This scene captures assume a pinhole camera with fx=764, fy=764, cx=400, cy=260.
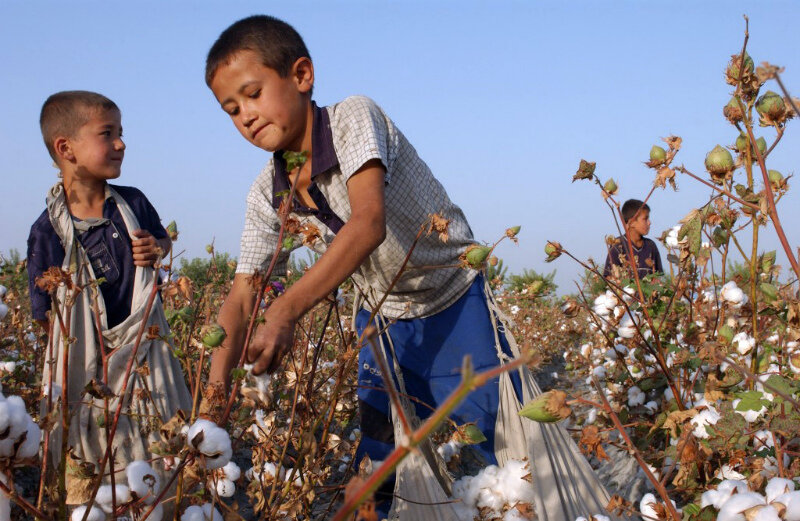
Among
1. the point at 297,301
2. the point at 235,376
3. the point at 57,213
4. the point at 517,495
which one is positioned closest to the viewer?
the point at 235,376

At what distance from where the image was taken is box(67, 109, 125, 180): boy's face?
8.76 feet

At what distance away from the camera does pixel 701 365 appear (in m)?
2.39

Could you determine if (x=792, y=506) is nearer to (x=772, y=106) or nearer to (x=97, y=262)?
(x=772, y=106)

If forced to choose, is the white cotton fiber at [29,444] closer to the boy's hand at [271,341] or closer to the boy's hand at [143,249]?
the boy's hand at [271,341]

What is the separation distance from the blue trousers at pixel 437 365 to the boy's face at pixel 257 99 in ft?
2.26

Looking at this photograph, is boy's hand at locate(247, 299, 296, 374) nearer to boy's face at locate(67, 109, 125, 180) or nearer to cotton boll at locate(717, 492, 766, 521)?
cotton boll at locate(717, 492, 766, 521)

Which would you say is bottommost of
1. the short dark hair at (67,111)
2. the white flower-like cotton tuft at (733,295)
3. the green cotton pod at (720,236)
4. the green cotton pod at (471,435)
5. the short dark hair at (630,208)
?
the green cotton pod at (471,435)

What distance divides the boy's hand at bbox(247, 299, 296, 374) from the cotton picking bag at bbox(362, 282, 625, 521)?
21.5 inches

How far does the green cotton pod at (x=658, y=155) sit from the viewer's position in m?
1.83

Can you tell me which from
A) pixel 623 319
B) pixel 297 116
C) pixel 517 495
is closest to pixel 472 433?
pixel 517 495

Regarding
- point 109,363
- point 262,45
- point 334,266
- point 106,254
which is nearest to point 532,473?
point 334,266

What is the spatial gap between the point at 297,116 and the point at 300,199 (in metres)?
0.32

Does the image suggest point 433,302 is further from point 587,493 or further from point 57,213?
point 57,213

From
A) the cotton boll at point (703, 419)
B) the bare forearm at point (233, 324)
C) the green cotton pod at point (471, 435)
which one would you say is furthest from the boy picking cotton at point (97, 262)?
the cotton boll at point (703, 419)
